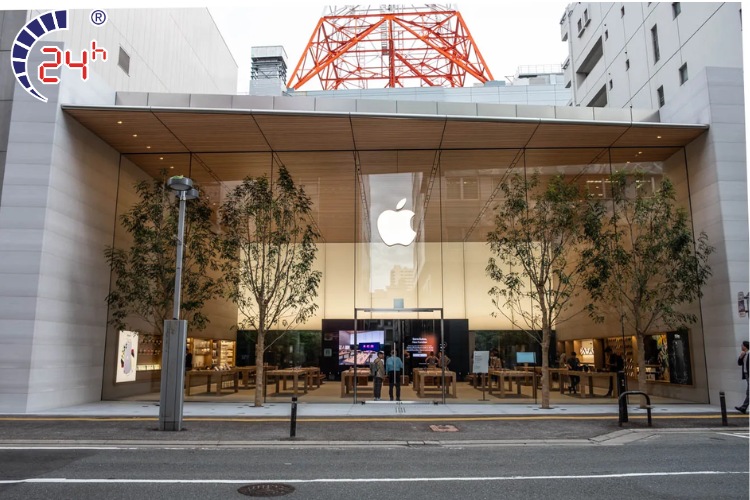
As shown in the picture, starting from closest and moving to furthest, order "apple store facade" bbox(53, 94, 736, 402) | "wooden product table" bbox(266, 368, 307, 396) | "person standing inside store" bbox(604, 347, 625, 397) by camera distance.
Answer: "apple store facade" bbox(53, 94, 736, 402), "wooden product table" bbox(266, 368, 307, 396), "person standing inside store" bbox(604, 347, 625, 397)

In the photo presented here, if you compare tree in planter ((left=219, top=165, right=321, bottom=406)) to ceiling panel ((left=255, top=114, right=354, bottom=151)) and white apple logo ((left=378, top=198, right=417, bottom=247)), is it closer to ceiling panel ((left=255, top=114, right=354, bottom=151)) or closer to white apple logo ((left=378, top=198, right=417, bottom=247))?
ceiling panel ((left=255, top=114, right=354, bottom=151))

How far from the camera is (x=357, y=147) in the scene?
17.3m

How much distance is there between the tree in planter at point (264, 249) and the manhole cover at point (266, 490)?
26.8 feet

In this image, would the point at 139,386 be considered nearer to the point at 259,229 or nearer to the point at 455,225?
the point at 259,229

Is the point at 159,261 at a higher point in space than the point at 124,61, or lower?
lower

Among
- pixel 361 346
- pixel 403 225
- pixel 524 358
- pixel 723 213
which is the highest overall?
pixel 403 225

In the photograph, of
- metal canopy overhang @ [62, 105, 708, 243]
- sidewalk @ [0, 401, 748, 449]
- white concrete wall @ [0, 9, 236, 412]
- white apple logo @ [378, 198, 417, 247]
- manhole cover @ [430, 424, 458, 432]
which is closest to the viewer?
sidewalk @ [0, 401, 748, 449]

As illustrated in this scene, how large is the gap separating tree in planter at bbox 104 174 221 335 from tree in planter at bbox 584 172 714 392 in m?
10.9

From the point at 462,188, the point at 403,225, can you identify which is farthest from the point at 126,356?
the point at 462,188

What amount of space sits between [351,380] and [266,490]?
1014 centimetres

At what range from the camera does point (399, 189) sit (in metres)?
18.1

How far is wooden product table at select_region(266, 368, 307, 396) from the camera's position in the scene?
55.1ft

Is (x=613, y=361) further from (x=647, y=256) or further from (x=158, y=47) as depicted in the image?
(x=158, y=47)

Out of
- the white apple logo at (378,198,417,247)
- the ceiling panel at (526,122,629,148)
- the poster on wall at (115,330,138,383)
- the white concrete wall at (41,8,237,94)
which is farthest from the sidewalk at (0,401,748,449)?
the white concrete wall at (41,8,237,94)
